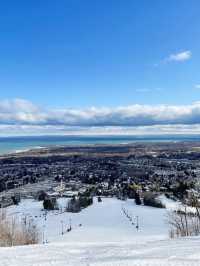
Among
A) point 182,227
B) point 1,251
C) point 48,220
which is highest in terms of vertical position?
point 1,251

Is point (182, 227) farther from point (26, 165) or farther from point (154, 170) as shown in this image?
point (26, 165)

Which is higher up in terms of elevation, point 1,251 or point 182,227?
point 1,251

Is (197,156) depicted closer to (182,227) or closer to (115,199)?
(115,199)

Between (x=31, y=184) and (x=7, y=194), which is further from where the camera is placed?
(x=31, y=184)

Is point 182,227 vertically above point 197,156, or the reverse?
point 182,227

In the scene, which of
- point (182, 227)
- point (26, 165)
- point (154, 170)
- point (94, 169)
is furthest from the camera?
point (26, 165)

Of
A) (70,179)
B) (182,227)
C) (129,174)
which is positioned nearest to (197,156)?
(129,174)

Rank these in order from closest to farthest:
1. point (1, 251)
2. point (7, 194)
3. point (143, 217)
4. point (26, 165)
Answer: point (1, 251), point (143, 217), point (7, 194), point (26, 165)

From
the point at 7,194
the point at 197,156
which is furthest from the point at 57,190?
the point at 197,156

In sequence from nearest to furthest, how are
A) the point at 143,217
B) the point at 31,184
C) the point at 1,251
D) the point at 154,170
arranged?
the point at 1,251
the point at 143,217
the point at 31,184
the point at 154,170
